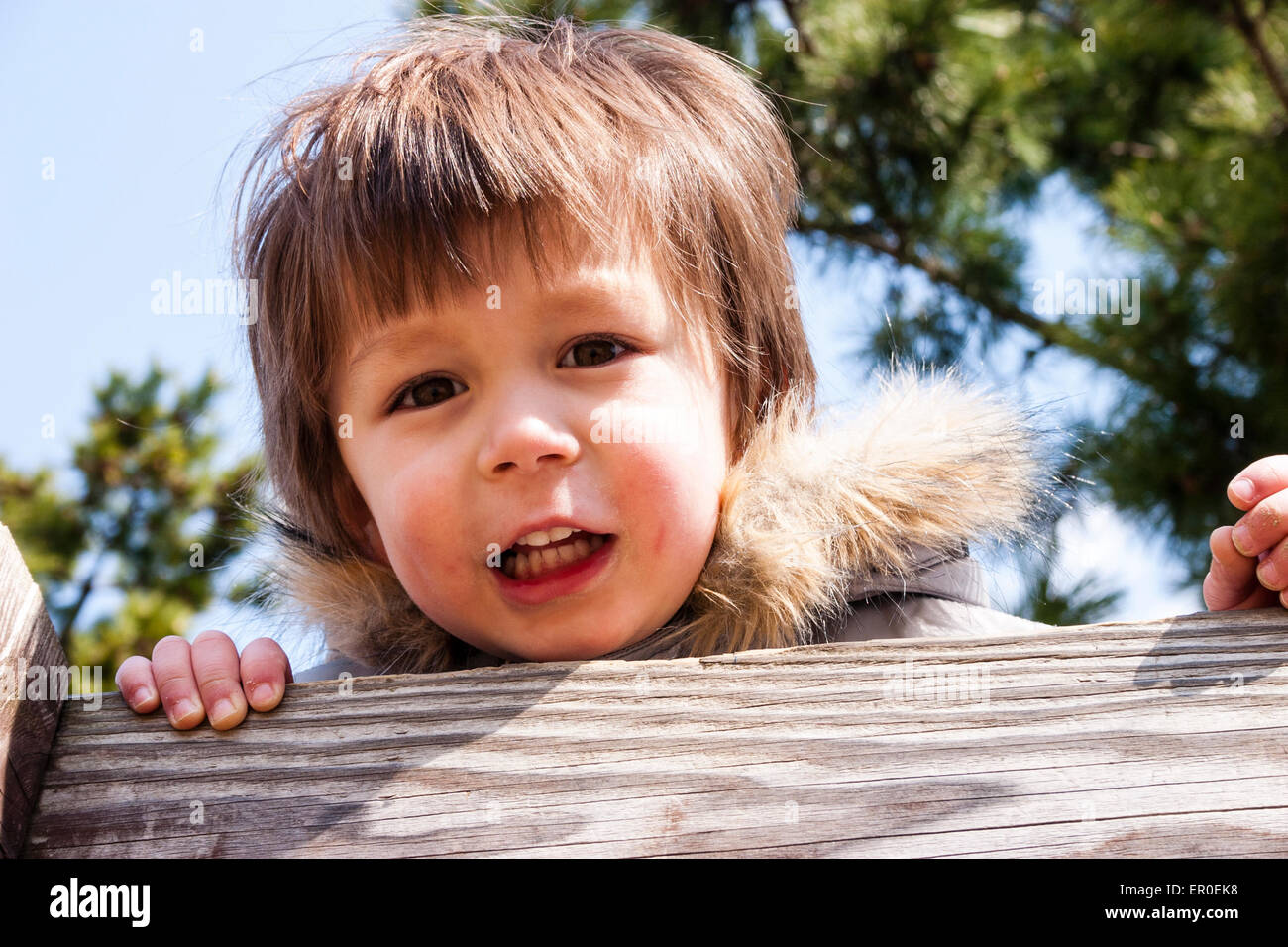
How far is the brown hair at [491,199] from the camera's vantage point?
1509 mm

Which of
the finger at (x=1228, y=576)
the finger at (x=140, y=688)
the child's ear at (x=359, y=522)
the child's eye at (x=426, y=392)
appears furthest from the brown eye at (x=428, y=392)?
the finger at (x=1228, y=576)

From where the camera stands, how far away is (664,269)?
1605 millimetres

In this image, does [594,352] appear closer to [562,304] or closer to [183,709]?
[562,304]

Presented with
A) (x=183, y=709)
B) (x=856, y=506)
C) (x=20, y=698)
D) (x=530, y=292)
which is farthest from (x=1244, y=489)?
(x=20, y=698)

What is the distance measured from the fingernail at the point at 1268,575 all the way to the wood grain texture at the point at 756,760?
6 centimetres

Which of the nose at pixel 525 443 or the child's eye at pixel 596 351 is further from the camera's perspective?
the child's eye at pixel 596 351

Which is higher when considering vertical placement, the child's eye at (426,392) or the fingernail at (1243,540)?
the child's eye at (426,392)

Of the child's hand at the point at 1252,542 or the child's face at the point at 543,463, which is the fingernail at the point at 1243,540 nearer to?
the child's hand at the point at 1252,542

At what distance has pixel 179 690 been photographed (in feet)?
3.45

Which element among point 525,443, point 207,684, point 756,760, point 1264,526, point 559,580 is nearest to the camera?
point 756,760

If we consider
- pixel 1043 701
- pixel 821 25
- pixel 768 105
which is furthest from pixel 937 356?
pixel 1043 701

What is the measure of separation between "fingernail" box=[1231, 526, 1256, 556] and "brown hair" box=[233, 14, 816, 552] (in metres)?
0.70

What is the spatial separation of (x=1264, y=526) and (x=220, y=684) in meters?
1.09
